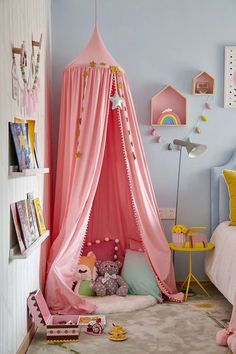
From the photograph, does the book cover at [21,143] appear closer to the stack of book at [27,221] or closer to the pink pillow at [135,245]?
the stack of book at [27,221]

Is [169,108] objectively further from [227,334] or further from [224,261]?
[227,334]

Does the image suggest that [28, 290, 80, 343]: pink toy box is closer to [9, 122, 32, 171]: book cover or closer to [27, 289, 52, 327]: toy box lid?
[27, 289, 52, 327]: toy box lid

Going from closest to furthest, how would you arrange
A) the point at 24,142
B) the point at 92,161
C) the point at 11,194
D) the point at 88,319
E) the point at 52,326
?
the point at 11,194 < the point at 24,142 < the point at 52,326 < the point at 88,319 < the point at 92,161

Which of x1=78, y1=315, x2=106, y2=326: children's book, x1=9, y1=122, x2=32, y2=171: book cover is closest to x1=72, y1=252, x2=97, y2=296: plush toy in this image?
x1=78, y1=315, x2=106, y2=326: children's book

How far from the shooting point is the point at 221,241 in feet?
13.1

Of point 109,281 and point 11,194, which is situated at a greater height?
point 11,194

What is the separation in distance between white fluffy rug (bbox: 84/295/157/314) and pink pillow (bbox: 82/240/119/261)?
46 cm

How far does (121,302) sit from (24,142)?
159 cm

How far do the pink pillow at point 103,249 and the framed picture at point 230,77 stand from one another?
160 cm

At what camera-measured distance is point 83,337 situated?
10.5 ft

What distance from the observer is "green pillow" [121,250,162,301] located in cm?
398

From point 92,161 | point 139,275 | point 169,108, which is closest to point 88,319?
point 139,275

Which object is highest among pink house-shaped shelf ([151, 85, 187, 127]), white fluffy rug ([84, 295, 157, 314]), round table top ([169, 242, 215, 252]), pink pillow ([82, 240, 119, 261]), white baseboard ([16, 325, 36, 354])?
pink house-shaped shelf ([151, 85, 187, 127])

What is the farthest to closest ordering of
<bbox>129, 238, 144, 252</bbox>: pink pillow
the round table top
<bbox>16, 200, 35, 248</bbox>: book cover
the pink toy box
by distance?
<bbox>129, 238, 144, 252</bbox>: pink pillow
the round table top
the pink toy box
<bbox>16, 200, 35, 248</bbox>: book cover
